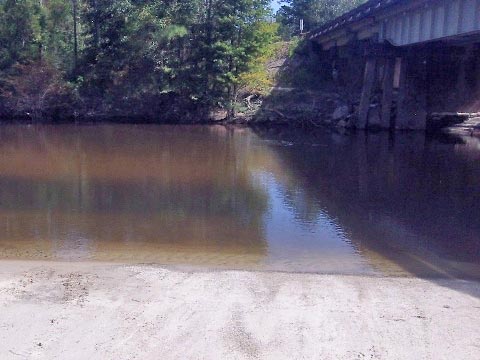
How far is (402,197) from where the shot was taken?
1864 cm

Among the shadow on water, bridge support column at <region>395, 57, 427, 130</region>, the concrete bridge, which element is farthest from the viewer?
bridge support column at <region>395, 57, 427, 130</region>

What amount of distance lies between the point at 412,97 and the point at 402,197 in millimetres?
22084

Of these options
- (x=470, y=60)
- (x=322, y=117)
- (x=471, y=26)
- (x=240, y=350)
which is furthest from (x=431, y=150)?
(x=240, y=350)

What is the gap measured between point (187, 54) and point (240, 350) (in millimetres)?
44909

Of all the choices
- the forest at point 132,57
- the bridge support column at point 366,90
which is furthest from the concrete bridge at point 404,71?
the forest at point 132,57

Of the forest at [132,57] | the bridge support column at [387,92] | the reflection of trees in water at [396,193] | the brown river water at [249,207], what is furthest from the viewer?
the forest at [132,57]

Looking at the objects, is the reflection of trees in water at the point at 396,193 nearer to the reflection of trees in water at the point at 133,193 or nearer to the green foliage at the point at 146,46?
the reflection of trees in water at the point at 133,193

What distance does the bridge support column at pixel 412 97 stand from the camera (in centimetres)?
3791

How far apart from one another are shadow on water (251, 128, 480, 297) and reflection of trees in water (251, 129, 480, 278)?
0.02 m

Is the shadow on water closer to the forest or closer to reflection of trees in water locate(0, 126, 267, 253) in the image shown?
reflection of trees in water locate(0, 126, 267, 253)

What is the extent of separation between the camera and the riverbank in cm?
704

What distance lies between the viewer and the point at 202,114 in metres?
50.1

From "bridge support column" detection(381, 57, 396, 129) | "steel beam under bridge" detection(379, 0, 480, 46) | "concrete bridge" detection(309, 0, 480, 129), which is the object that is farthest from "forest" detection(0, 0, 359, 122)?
"steel beam under bridge" detection(379, 0, 480, 46)

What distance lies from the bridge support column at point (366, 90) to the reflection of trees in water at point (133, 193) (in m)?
11.5
